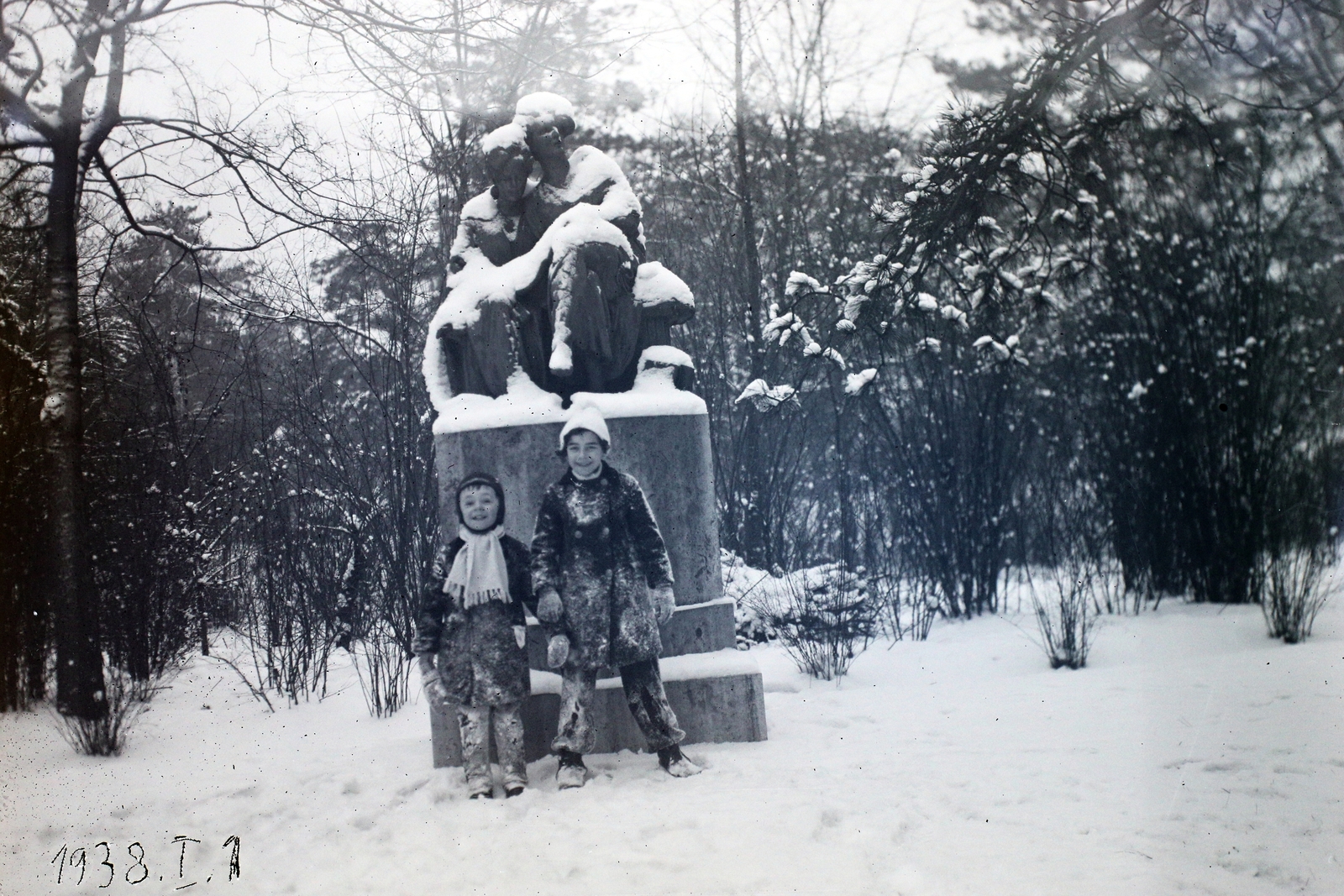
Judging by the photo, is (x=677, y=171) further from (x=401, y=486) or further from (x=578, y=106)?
(x=401, y=486)

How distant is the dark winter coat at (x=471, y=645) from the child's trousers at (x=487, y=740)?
0.04 metres

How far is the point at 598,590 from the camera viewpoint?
153 inches

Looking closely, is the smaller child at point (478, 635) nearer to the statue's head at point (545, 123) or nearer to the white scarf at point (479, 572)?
the white scarf at point (479, 572)

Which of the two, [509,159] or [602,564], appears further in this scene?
[509,159]

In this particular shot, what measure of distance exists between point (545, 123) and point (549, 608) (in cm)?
258

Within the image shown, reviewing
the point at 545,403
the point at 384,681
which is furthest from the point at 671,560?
the point at 384,681

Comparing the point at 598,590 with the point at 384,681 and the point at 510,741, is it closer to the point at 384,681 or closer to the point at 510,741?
the point at 510,741

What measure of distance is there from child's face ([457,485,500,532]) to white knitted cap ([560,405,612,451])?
37 centimetres

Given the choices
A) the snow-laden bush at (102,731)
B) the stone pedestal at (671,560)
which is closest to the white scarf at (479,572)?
the stone pedestal at (671,560)

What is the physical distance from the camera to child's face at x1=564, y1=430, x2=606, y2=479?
393 centimetres

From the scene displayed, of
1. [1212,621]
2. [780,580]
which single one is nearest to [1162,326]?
[1212,621]

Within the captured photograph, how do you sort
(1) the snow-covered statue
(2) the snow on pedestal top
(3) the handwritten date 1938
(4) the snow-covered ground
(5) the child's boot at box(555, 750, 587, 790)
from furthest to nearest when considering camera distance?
1. (1) the snow-covered statue
2. (2) the snow on pedestal top
3. (5) the child's boot at box(555, 750, 587, 790)
4. (3) the handwritten date 1938
5. (4) the snow-covered ground

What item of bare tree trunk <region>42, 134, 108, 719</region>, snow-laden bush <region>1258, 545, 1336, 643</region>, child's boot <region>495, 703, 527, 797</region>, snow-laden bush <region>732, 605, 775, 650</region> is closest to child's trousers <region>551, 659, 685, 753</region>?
child's boot <region>495, 703, 527, 797</region>

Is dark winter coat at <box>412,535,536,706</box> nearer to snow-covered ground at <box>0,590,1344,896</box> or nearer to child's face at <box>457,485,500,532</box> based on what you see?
child's face at <box>457,485,500,532</box>
